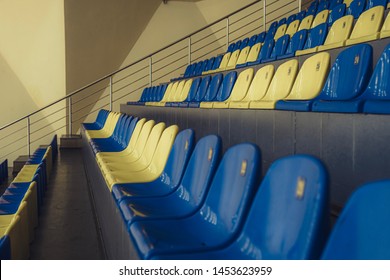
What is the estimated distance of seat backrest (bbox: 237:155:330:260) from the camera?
489 millimetres

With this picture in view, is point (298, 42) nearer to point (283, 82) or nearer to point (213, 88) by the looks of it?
point (213, 88)

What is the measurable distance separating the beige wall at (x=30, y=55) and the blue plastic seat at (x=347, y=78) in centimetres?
362

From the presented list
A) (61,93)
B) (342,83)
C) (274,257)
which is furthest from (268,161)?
(61,93)

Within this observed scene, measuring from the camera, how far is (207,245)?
69cm

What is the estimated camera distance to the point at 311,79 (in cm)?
153

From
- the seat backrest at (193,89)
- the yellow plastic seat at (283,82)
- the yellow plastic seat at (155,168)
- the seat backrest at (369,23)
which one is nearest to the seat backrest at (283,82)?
the yellow plastic seat at (283,82)

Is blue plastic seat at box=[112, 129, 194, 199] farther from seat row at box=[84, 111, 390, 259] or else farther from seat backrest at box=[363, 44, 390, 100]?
seat backrest at box=[363, 44, 390, 100]

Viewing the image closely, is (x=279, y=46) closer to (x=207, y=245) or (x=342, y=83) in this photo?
(x=342, y=83)

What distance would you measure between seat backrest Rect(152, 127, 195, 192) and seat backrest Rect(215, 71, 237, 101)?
1.01 m

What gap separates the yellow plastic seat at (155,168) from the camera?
3.99 feet

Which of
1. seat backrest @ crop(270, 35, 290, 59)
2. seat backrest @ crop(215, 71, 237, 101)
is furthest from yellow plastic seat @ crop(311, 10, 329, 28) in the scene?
seat backrest @ crop(215, 71, 237, 101)

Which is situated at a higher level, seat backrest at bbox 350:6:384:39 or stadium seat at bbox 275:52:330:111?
seat backrest at bbox 350:6:384:39

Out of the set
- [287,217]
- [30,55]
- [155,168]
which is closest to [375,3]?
[155,168]

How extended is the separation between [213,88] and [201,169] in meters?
1.52
